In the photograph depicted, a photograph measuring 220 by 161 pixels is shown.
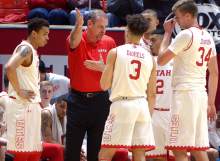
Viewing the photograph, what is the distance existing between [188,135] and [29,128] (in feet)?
5.88

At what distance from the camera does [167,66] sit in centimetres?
960

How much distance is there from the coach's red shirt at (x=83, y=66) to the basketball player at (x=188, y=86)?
0.99 m

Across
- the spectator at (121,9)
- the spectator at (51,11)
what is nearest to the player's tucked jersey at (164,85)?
the spectator at (121,9)

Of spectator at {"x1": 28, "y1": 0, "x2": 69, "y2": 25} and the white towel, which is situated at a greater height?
spectator at {"x1": 28, "y1": 0, "x2": 69, "y2": 25}

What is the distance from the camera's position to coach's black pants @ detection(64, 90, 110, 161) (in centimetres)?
935

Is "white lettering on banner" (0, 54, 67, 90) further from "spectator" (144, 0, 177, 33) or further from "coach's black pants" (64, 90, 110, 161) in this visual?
"coach's black pants" (64, 90, 110, 161)

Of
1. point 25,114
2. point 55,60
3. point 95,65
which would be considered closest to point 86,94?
point 95,65

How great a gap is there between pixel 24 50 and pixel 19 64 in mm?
170

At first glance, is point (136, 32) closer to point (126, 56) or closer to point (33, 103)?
point (126, 56)

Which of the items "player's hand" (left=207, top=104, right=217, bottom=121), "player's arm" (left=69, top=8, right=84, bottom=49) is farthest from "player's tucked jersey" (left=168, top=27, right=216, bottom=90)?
"player's arm" (left=69, top=8, right=84, bottom=49)

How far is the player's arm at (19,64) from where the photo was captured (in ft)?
28.5

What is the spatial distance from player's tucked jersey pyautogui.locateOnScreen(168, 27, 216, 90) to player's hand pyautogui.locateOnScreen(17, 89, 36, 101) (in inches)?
62.4

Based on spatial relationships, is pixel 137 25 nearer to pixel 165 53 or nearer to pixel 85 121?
pixel 165 53

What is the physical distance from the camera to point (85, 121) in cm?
936
